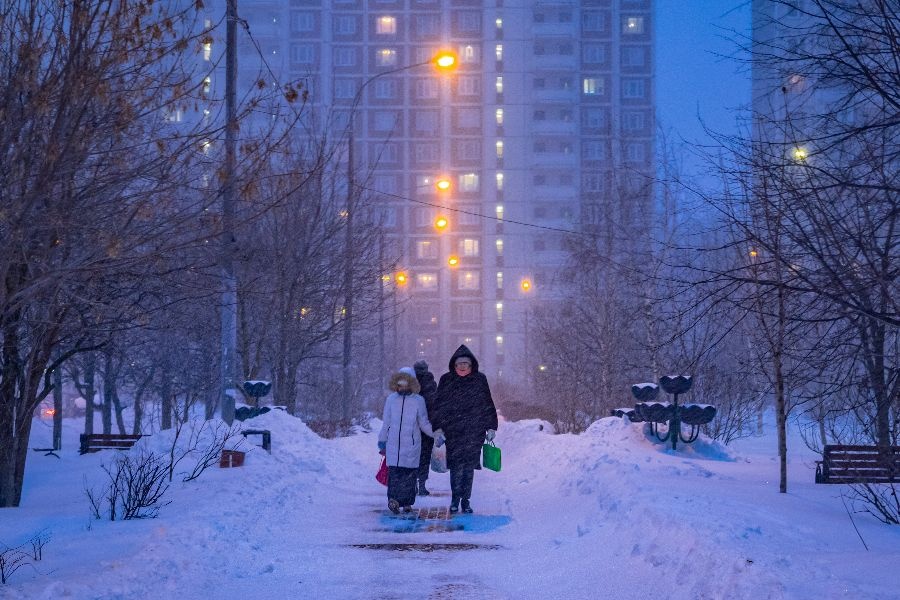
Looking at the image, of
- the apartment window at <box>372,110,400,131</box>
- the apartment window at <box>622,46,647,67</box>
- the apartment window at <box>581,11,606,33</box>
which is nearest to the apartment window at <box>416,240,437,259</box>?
the apartment window at <box>372,110,400,131</box>

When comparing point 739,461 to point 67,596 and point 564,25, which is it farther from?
point 564,25

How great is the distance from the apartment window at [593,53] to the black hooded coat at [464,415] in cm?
8425

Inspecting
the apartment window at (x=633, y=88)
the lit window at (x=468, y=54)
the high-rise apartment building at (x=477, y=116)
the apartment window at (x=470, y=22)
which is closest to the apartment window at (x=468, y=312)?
the high-rise apartment building at (x=477, y=116)

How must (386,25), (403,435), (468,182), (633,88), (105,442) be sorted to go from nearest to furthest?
1. (403,435)
2. (105,442)
3. (468,182)
4. (633,88)
5. (386,25)

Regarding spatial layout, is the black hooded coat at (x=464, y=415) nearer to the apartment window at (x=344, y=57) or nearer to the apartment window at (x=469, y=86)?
the apartment window at (x=469, y=86)

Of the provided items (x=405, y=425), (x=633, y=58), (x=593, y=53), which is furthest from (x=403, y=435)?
(x=633, y=58)

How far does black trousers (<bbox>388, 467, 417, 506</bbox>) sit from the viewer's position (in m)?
13.8

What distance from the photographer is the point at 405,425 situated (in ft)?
46.1

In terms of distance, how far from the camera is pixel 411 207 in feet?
308

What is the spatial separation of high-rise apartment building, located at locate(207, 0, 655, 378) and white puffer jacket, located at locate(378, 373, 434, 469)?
243 feet

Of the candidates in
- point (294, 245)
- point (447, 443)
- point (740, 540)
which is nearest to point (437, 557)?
point (740, 540)

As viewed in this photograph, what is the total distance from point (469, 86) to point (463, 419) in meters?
83.8

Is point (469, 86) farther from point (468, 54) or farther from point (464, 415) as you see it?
point (464, 415)

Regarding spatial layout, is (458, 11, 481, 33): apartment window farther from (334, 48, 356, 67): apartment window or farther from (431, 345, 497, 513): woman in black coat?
(431, 345, 497, 513): woman in black coat
